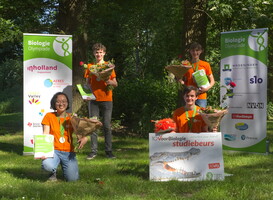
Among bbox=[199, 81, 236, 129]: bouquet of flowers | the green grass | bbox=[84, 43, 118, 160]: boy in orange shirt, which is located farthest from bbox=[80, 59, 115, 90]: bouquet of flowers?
bbox=[199, 81, 236, 129]: bouquet of flowers

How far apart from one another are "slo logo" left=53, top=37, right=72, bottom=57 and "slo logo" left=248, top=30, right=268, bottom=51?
3.23 meters

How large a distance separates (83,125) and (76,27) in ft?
20.2

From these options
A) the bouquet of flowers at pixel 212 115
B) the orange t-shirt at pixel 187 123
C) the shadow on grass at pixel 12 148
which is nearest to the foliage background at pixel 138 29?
the shadow on grass at pixel 12 148

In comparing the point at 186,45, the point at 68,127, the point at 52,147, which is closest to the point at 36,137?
the point at 52,147

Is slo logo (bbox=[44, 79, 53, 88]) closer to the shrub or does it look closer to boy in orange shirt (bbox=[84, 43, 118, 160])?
boy in orange shirt (bbox=[84, 43, 118, 160])

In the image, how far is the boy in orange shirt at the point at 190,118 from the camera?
202 inches

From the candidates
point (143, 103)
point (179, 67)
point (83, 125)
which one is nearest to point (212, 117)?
point (179, 67)

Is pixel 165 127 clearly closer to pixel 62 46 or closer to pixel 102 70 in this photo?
pixel 102 70

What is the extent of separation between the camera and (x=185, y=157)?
4941 mm

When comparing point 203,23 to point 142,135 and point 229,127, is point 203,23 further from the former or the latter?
point 142,135

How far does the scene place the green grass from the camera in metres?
4.33

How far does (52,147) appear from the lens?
4.85 metres

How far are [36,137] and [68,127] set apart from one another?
21.6 inches

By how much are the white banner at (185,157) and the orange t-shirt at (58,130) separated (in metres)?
1.09
